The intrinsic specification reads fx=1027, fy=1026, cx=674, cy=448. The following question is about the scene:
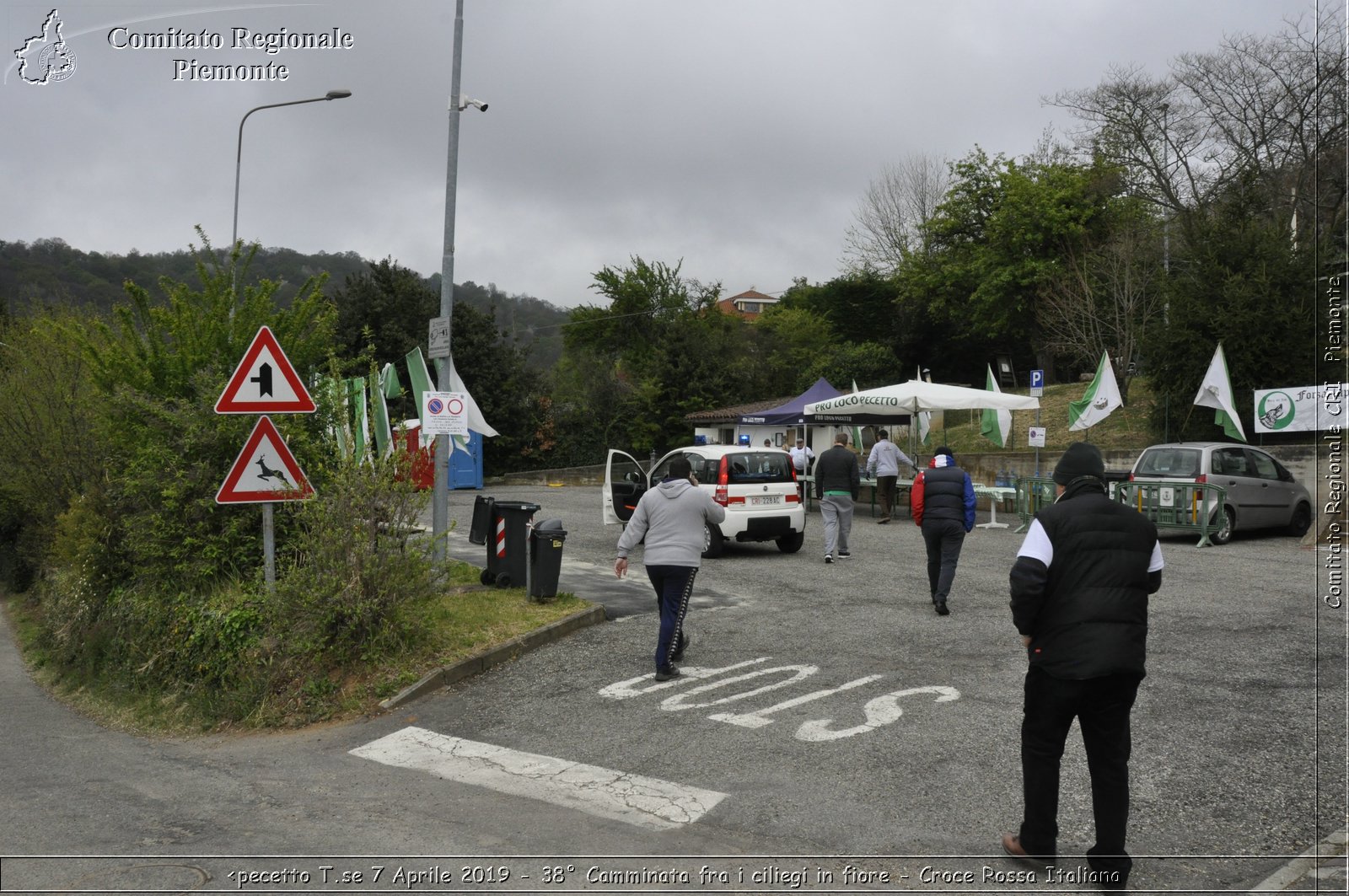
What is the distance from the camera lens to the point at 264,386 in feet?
26.1

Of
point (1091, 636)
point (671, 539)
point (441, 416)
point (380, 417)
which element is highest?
point (380, 417)

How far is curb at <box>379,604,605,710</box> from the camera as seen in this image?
7816mm

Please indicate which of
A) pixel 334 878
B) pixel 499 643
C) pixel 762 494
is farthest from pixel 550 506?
pixel 334 878

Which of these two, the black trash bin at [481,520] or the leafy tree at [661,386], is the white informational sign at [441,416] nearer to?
the black trash bin at [481,520]

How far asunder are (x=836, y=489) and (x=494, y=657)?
6954mm

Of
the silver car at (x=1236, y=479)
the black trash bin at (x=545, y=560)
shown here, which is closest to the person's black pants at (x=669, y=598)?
the black trash bin at (x=545, y=560)

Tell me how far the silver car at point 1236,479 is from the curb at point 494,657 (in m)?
10.9

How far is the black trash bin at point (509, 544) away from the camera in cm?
1105

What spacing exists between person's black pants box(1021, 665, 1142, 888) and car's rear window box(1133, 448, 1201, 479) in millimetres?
13657

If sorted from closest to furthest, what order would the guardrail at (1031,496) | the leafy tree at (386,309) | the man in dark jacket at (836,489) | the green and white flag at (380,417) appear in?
the green and white flag at (380,417)
the man in dark jacket at (836,489)
the guardrail at (1031,496)
the leafy tree at (386,309)

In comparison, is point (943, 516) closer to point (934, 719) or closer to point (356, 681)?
point (934, 719)

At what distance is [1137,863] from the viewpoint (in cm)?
455

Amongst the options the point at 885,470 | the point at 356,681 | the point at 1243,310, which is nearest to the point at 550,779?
the point at 356,681

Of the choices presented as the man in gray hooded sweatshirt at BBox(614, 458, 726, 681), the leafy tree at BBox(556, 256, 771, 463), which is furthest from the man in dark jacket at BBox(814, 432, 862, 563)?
the leafy tree at BBox(556, 256, 771, 463)
